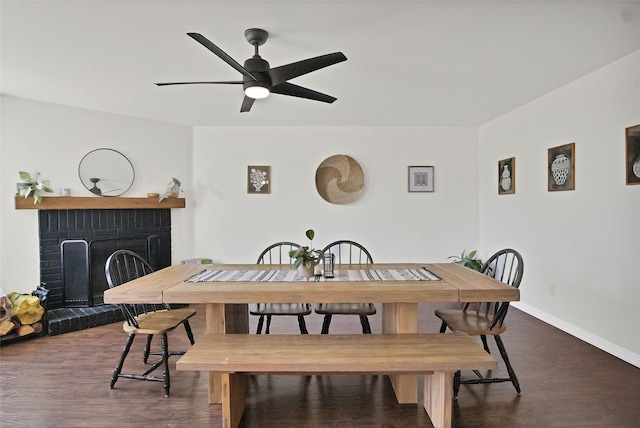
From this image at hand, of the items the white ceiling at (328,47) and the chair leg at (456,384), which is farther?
the chair leg at (456,384)

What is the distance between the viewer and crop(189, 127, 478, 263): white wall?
481cm

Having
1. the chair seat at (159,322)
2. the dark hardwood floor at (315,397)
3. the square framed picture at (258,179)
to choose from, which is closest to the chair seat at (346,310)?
the dark hardwood floor at (315,397)

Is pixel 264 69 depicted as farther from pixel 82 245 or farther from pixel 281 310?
pixel 82 245

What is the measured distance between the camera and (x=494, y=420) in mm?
2012

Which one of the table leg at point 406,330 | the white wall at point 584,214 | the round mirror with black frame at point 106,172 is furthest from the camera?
the round mirror with black frame at point 106,172

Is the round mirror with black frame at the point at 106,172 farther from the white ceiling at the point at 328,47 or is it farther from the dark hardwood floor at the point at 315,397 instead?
the dark hardwood floor at the point at 315,397

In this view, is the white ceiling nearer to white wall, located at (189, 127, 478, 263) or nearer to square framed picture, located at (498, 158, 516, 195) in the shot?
square framed picture, located at (498, 158, 516, 195)

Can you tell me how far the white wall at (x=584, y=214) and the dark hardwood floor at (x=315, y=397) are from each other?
371 millimetres

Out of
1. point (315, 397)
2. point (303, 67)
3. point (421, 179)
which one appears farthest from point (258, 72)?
point (421, 179)

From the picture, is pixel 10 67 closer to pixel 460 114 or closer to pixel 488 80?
pixel 488 80

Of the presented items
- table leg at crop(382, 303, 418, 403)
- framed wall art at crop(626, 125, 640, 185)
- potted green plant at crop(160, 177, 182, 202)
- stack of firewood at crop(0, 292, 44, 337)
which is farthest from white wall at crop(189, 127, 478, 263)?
table leg at crop(382, 303, 418, 403)

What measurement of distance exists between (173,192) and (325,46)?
9.78 ft

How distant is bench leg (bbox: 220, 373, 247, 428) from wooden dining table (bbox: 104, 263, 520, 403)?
274mm

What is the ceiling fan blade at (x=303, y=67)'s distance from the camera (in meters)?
1.94
